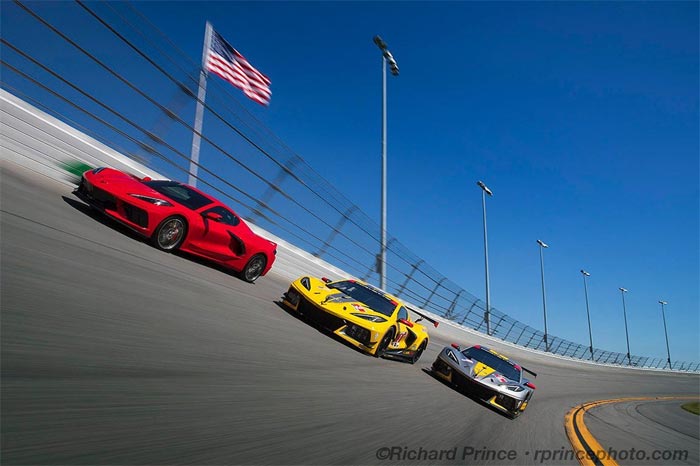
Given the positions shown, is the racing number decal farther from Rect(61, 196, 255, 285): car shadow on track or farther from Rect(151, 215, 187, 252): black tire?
Rect(151, 215, 187, 252): black tire

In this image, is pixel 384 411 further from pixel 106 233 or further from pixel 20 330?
pixel 106 233

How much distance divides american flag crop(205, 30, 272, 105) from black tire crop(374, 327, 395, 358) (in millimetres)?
10666

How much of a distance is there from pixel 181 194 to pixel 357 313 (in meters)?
3.47

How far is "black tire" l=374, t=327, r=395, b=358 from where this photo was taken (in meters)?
7.62

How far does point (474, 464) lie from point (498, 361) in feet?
18.8

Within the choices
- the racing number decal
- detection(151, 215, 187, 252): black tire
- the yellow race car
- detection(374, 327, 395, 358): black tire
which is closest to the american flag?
detection(151, 215, 187, 252): black tire

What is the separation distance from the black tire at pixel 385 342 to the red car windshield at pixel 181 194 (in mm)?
3750

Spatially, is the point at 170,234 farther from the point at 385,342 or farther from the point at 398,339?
the point at 398,339

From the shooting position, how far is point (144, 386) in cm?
266

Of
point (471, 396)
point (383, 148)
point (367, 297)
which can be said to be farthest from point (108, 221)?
point (383, 148)

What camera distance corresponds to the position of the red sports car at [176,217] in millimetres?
6523

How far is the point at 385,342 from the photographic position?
7.78 meters

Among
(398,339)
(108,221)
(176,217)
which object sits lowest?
(108,221)

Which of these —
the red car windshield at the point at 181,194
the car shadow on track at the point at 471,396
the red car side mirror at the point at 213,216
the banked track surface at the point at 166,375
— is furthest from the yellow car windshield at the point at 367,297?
the red car windshield at the point at 181,194
